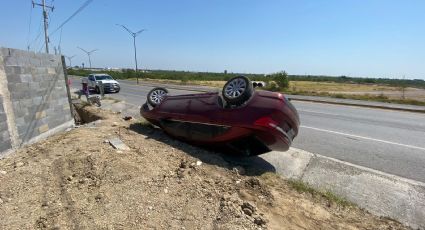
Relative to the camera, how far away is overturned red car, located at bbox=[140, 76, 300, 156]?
587cm

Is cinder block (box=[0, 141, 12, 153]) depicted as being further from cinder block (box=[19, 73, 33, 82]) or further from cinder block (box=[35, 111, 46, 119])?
cinder block (box=[19, 73, 33, 82])

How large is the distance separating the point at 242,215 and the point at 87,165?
267cm

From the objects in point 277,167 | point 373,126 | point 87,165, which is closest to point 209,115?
point 277,167

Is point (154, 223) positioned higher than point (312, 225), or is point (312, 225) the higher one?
point (154, 223)

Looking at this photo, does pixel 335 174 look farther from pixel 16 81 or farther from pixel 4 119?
pixel 16 81

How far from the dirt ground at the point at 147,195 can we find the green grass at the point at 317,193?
0.24 ft

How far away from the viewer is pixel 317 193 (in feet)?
16.6

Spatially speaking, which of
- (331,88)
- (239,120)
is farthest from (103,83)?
(331,88)

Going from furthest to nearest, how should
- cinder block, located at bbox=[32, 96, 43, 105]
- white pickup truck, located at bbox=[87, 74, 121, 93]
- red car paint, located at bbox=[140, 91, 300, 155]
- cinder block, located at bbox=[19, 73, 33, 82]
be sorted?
1. white pickup truck, located at bbox=[87, 74, 121, 93]
2. cinder block, located at bbox=[32, 96, 43, 105]
3. cinder block, located at bbox=[19, 73, 33, 82]
4. red car paint, located at bbox=[140, 91, 300, 155]

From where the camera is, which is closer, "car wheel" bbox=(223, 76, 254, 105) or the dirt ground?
the dirt ground

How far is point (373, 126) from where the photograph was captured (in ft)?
37.7

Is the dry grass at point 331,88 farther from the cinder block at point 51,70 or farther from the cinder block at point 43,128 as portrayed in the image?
the cinder block at point 43,128

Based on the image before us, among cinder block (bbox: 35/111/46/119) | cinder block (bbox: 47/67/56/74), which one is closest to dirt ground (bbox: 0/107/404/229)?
cinder block (bbox: 35/111/46/119)

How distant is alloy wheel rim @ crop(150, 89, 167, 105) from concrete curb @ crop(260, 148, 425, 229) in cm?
314
